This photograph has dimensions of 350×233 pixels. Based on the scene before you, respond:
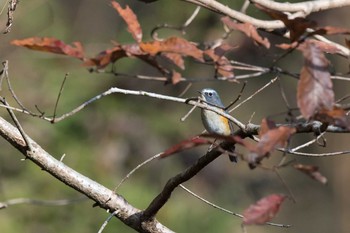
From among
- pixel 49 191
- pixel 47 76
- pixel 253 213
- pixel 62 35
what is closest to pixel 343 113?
pixel 253 213

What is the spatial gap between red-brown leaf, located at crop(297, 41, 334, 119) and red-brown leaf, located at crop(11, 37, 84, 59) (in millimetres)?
538

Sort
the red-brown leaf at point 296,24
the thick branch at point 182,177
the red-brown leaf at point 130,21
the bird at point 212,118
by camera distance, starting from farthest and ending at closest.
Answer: the bird at point 212,118, the thick branch at point 182,177, the red-brown leaf at point 130,21, the red-brown leaf at point 296,24

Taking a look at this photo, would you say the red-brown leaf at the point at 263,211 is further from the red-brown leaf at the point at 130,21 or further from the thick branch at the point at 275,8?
the thick branch at the point at 275,8

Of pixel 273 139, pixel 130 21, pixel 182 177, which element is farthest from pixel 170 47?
pixel 182 177

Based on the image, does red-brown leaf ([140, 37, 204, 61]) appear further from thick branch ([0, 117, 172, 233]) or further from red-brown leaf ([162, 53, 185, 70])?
thick branch ([0, 117, 172, 233])

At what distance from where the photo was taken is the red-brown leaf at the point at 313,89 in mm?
1329

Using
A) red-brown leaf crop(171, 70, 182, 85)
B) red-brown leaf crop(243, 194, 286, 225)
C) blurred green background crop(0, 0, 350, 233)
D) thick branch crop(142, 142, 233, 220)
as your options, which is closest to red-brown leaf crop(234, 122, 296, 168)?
red-brown leaf crop(243, 194, 286, 225)

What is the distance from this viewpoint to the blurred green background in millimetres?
4746

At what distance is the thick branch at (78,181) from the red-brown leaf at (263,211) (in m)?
0.83

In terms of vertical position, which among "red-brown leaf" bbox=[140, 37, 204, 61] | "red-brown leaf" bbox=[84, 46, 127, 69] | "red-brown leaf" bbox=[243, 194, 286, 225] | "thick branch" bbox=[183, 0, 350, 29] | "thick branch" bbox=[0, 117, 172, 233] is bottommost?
"thick branch" bbox=[0, 117, 172, 233]

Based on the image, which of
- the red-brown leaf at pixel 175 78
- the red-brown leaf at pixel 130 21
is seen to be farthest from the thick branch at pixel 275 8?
the red-brown leaf at pixel 175 78

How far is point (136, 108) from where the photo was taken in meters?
5.84

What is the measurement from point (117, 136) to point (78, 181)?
11.3 feet

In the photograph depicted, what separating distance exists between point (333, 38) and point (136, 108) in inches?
86.4
